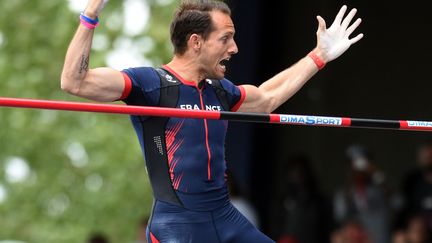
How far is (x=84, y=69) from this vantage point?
6.60 metres

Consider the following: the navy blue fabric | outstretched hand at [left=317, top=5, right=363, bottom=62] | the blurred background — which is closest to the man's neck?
the navy blue fabric

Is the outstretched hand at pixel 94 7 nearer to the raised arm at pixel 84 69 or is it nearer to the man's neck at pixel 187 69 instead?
the raised arm at pixel 84 69

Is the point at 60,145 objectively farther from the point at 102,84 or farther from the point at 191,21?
the point at 102,84

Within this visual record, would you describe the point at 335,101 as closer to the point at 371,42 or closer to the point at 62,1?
the point at 371,42

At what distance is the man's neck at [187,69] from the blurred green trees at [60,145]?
479 inches

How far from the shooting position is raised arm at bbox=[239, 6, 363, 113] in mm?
7469

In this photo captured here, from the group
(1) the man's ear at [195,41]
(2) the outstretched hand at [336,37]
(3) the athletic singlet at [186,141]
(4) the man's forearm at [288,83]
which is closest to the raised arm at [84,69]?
(3) the athletic singlet at [186,141]

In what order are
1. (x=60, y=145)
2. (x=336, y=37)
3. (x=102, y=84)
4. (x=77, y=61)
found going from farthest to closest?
(x=60, y=145) → (x=336, y=37) → (x=102, y=84) → (x=77, y=61)

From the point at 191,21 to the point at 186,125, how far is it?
2.02 ft

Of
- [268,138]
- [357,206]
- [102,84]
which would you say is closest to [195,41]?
[102,84]

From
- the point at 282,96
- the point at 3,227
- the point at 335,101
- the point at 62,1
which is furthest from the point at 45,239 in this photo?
the point at 282,96

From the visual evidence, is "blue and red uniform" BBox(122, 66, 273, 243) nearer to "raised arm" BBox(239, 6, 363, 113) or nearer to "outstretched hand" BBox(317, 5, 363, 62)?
"raised arm" BBox(239, 6, 363, 113)

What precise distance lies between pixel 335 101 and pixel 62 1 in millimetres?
6369

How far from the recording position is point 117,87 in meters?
6.73
